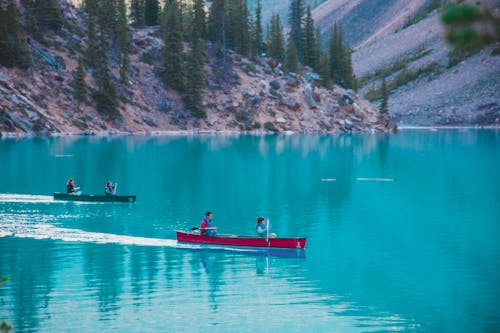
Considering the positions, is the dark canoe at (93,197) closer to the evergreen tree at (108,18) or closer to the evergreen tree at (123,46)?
the evergreen tree at (123,46)

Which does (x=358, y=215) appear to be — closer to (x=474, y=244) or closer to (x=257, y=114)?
(x=474, y=244)

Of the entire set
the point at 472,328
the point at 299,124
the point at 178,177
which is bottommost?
the point at 472,328

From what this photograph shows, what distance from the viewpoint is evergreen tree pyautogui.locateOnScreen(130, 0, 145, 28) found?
165 meters

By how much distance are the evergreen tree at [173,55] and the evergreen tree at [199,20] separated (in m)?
5.48

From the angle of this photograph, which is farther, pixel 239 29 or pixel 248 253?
pixel 239 29

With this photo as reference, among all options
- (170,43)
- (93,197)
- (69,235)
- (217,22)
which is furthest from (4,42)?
(69,235)

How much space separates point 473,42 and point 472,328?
18.5 metres

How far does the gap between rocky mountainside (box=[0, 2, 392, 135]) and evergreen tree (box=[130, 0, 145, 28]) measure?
5.48 m

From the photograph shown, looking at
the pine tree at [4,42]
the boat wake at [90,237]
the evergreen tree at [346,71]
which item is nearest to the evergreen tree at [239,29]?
the evergreen tree at [346,71]

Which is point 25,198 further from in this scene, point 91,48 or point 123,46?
point 123,46

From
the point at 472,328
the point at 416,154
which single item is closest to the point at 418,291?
the point at 472,328

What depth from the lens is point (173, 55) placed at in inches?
5935

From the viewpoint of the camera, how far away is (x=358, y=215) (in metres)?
55.7

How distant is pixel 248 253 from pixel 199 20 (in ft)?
425
